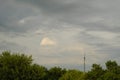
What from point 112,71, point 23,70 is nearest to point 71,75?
point 23,70

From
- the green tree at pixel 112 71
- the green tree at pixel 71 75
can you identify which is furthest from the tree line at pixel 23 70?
the green tree at pixel 112 71

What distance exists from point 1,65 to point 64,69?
14.5 m

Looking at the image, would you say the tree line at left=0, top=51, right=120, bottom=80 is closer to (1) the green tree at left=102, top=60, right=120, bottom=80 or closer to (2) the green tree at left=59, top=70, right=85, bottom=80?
(2) the green tree at left=59, top=70, right=85, bottom=80

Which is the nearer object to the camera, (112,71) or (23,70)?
(112,71)

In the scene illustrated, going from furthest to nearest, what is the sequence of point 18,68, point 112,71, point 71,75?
point 71,75 < point 18,68 < point 112,71

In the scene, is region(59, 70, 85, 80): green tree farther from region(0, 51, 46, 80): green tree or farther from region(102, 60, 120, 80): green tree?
region(102, 60, 120, 80): green tree

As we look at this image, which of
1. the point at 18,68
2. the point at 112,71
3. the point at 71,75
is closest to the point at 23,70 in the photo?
the point at 18,68

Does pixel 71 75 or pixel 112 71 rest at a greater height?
pixel 71 75

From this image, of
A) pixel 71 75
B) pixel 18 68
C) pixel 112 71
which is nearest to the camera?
pixel 112 71

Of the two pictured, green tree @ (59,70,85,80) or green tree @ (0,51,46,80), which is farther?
green tree @ (59,70,85,80)

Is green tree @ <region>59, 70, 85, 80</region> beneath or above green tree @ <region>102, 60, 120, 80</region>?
above

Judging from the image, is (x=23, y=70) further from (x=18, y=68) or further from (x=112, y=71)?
(x=112, y=71)

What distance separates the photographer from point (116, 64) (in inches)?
1879

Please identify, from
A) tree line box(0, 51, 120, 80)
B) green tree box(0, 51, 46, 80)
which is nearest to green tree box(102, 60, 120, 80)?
tree line box(0, 51, 120, 80)
